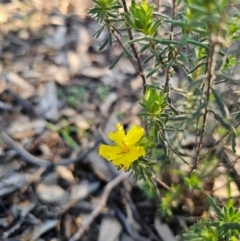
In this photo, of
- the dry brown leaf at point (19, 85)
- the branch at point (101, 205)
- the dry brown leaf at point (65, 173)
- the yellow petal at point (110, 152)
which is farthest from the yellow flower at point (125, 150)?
the dry brown leaf at point (19, 85)

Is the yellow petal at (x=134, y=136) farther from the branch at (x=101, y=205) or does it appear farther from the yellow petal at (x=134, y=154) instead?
the branch at (x=101, y=205)

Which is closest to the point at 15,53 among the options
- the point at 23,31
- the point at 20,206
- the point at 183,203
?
the point at 23,31

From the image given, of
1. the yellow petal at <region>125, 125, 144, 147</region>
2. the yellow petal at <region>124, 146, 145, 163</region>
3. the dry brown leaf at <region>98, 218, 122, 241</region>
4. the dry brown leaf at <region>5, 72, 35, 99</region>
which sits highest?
the yellow petal at <region>125, 125, 144, 147</region>

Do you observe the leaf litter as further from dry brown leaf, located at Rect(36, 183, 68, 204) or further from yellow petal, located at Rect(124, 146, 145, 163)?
yellow petal, located at Rect(124, 146, 145, 163)

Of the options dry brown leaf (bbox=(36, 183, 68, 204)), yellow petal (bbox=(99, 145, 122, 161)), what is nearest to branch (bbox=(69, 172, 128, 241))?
dry brown leaf (bbox=(36, 183, 68, 204))

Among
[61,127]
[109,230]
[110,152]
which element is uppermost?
[110,152]

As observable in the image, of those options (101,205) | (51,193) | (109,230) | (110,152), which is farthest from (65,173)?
(110,152)

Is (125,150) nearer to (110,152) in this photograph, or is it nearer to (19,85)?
(110,152)

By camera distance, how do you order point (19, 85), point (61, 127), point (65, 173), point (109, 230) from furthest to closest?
point (19, 85) < point (61, 127) < point (65, 173) < point (109, 230)
